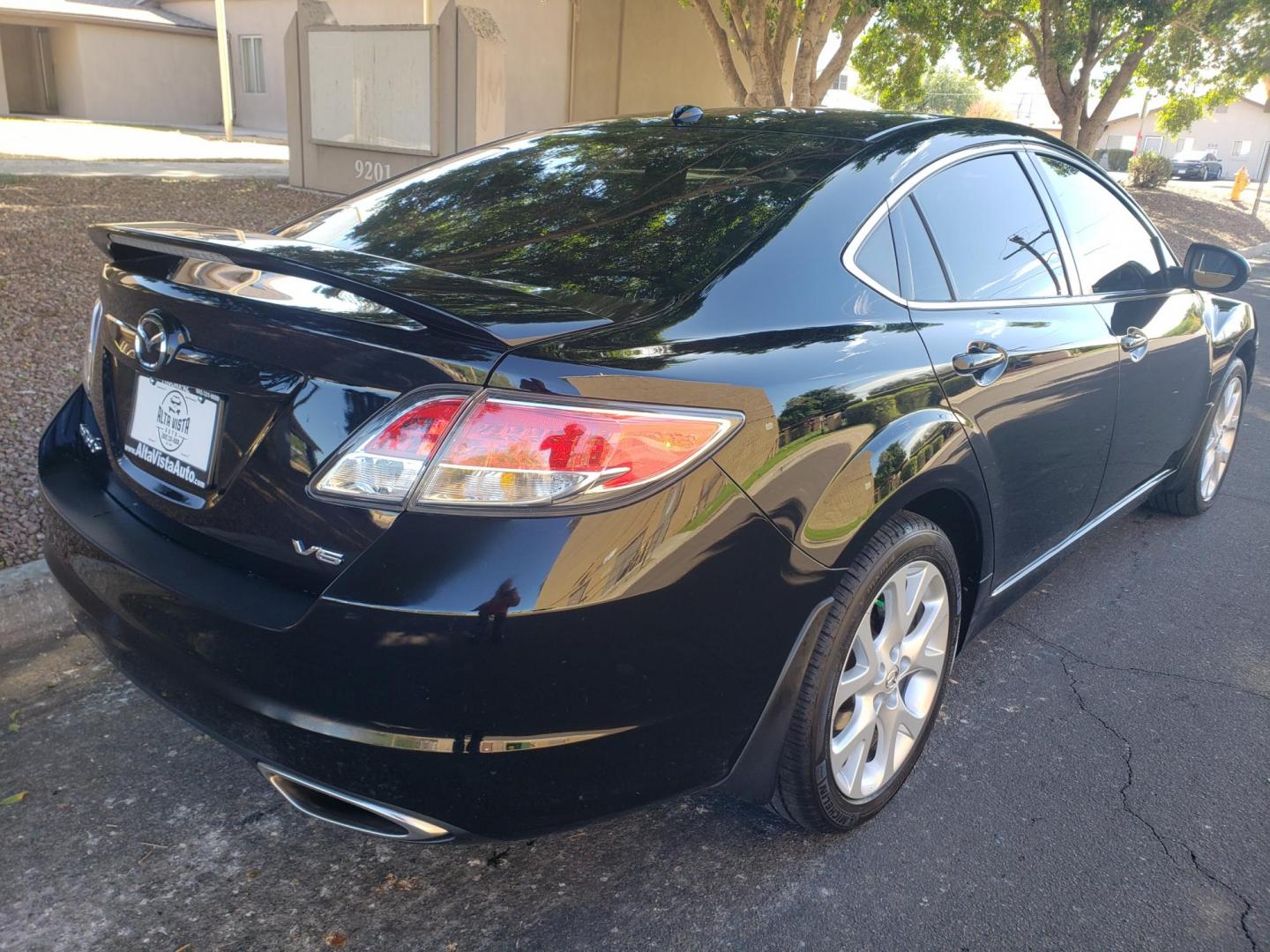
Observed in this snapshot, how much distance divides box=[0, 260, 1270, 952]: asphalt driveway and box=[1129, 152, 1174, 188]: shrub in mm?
27950

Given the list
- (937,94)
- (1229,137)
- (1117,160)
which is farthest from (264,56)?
(1229,137)

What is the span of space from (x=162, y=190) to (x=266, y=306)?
1084cm

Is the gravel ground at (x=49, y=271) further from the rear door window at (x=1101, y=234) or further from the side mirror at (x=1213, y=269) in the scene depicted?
the side mirror at (x=1213, y=269)

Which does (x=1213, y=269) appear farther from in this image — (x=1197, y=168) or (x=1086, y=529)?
(x=1197, y=168)

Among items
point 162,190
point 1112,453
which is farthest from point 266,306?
point 162,190

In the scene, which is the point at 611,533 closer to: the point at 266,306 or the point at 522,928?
the point at 266,306

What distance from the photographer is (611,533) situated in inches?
68.7

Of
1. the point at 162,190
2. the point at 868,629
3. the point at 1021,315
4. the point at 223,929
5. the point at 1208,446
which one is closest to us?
the point at 223,929

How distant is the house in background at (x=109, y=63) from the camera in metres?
Result: 26.3

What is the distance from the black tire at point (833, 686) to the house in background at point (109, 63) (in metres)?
29.6

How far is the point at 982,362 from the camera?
262 centimetres

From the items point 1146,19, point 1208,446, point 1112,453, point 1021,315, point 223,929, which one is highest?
point 1146,19

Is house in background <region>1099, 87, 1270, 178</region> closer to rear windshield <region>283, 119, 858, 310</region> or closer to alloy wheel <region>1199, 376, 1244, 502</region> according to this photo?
alloy wheel <region>1199, 376, 1244, 502</region>

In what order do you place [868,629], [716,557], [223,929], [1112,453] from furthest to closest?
[1112,453] → [868,629] → [223,929] → [716,557]
